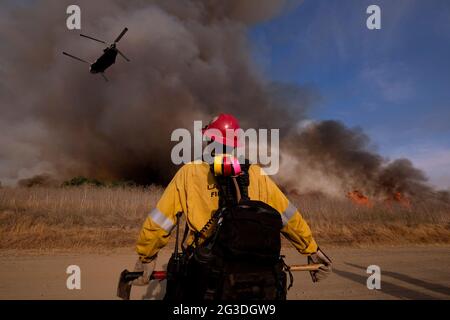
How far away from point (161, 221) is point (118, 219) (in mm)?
10216

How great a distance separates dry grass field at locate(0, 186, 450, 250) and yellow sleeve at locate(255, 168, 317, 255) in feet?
25.8

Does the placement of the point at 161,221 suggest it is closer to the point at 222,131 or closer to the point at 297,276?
the point at 222,131

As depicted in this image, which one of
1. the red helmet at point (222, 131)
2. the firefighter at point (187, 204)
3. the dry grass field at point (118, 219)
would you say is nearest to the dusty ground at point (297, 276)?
the dry grass field at point (118, 219)

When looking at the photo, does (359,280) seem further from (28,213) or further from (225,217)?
(28,213)

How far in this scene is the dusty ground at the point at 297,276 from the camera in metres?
5.61

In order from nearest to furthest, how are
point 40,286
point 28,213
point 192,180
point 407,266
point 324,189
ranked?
point 192,180, point 40,286, point 407,266, point 28,213, point 324,189

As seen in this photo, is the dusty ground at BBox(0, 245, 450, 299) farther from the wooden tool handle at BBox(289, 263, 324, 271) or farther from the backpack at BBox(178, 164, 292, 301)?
the backpack at BBox(178, 164, 292, 301)

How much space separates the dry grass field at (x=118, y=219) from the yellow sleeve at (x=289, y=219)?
25.8 feet

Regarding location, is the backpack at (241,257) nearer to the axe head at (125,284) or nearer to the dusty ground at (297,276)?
the axe head at (125,284)

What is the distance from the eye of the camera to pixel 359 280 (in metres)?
6.62

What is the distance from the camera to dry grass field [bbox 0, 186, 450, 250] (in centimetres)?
993

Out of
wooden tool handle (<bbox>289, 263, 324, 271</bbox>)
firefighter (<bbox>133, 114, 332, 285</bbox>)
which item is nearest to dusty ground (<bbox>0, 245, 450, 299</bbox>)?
wooden tool handle (<bbox>289, 263, 324, 271</bbox>)
